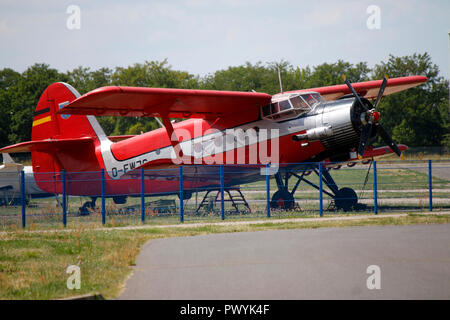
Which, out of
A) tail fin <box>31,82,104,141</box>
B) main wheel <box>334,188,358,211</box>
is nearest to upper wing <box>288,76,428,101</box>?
main wheel <box>334,188,358,211</box>

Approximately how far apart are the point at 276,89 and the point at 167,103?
47134mm

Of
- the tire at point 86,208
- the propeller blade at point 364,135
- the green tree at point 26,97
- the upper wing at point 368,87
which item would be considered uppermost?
the green tree at point 26,97

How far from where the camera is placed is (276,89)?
62719mm

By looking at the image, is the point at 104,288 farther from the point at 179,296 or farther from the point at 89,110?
the point at 89,110

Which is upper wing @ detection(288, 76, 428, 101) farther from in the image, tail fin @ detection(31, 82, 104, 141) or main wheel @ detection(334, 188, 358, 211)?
tail fin @ detection(31, 82, 104, 141)

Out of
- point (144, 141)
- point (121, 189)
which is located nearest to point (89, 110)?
point (144, 141)

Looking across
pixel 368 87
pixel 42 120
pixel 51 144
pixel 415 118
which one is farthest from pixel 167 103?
pixel 415 118

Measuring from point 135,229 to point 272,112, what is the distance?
6.04 m

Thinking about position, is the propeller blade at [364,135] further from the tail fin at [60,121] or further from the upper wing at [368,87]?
the tail fin at [60,121]

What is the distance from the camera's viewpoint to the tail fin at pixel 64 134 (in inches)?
842

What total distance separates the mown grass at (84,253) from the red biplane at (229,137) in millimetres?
2929

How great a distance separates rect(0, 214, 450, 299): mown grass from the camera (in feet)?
23.7

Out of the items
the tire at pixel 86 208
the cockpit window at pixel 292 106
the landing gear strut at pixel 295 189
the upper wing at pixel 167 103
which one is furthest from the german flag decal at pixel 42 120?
the landing gear strut at pixel 295 189
